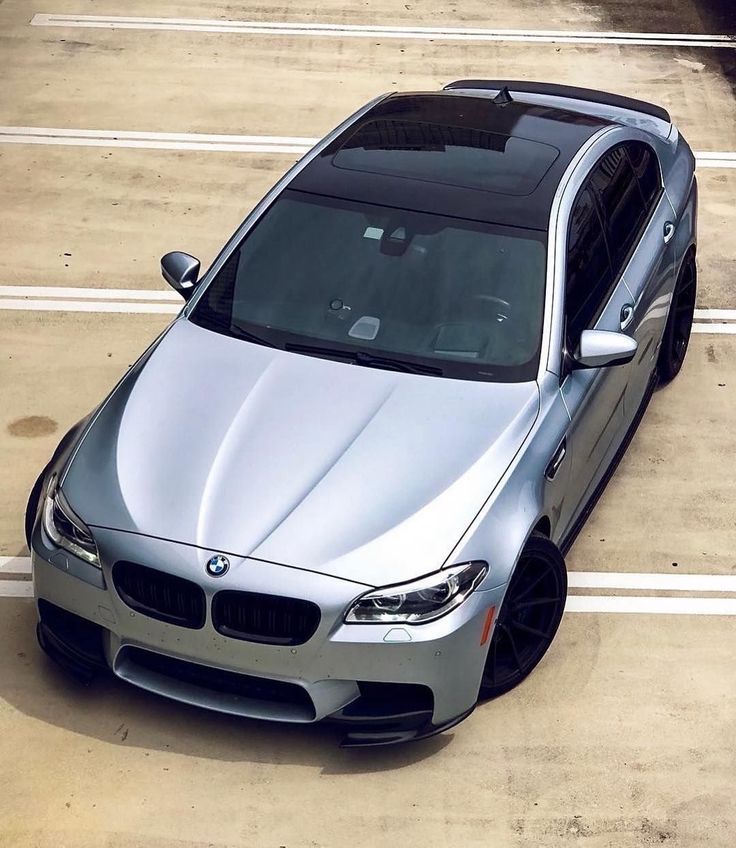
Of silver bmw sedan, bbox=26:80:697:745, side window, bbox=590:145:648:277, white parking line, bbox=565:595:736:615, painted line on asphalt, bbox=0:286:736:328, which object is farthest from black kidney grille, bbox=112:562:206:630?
painted line on asphalt, bbox=0:286:736:328

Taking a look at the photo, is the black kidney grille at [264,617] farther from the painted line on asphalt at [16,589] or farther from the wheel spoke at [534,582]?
the painted line on asphalt at [16,589]

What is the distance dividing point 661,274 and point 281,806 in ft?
10.9

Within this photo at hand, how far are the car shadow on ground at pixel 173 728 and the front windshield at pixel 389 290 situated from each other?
149cm

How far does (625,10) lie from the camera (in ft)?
44.0

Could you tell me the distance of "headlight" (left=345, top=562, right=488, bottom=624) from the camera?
4.78 meters

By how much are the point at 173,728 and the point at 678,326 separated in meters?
3.85

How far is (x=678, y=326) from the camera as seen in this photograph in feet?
25.5

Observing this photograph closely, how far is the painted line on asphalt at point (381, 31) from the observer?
1262 cm

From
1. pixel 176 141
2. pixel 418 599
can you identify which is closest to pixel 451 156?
pixel 418 599

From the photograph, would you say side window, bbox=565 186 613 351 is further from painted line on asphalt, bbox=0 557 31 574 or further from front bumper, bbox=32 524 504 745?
painted line on asphalt, bbox=0 557 31 574

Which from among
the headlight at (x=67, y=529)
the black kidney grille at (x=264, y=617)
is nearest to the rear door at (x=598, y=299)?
the black kidney grille at (x=264, y=617)

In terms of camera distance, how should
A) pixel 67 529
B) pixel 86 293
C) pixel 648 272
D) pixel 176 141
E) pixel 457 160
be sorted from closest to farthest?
pixel 67 529
pixel 457 160
pixel 648 272
pixel 86 293
pixel 176 141

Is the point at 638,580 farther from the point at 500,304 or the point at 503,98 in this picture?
the point at 503,98

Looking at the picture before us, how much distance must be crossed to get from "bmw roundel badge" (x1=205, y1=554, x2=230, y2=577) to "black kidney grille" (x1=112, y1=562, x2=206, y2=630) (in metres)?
0.07
